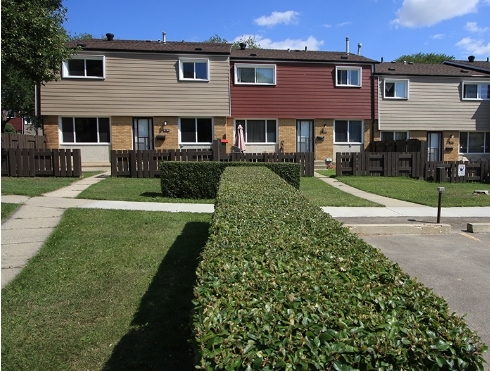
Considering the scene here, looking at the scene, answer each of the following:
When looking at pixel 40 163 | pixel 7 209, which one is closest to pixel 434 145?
pixel 40 163

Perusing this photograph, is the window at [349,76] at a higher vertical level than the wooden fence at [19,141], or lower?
higher

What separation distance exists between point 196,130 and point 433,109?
14.4 m

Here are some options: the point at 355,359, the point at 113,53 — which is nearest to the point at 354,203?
the point at 355,359

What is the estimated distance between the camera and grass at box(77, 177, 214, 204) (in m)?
11.3

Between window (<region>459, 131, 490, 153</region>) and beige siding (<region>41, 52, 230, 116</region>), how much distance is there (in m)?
15.3

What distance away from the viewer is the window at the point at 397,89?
24672 mm

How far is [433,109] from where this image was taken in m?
25.1

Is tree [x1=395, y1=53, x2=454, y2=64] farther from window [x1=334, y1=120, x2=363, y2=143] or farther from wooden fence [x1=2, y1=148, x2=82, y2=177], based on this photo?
wooden fence [x1=2, y1=148, x2=82, y2=177]

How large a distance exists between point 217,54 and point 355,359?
2203cm

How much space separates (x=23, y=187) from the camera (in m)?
12.6

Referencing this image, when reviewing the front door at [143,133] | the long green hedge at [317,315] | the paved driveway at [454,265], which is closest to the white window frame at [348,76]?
the front door at [143,133]

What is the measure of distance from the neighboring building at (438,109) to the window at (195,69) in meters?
10.1

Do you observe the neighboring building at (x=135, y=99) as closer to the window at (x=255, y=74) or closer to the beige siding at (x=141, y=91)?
the beige siding at (x=141, y=91)

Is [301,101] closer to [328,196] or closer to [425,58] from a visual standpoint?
[328,196]
